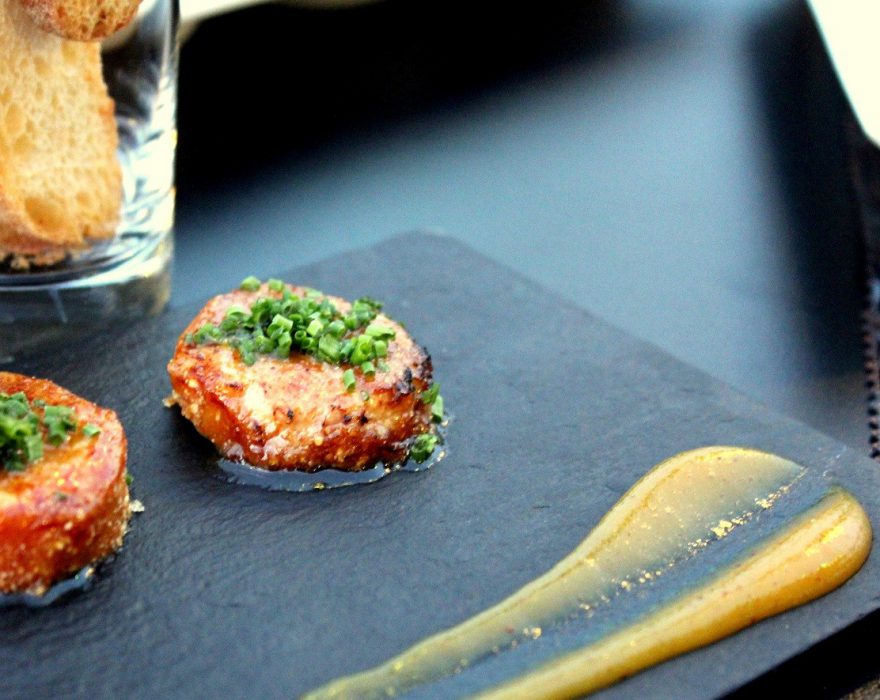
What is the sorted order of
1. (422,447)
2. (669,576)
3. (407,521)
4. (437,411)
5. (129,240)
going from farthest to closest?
(129,240)
(437,411)
(422,447)
(407,521)
(669,576)

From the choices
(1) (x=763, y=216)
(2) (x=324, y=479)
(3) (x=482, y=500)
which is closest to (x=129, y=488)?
(2) (x=324, y=479)

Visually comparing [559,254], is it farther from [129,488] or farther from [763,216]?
[129,488]

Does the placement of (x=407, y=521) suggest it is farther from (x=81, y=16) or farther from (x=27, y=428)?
(x=81, y=16)

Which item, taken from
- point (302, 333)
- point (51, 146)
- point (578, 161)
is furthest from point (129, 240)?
point (578, 161)

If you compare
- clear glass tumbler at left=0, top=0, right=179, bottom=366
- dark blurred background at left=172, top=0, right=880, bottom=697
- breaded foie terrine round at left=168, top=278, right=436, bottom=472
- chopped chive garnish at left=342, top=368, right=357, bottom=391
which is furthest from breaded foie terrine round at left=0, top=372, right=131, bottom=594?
dark blurred background at left=172, top=0, right=880, bottom=697

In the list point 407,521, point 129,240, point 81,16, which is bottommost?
point 407,521

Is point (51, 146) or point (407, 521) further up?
point (51, 146)
